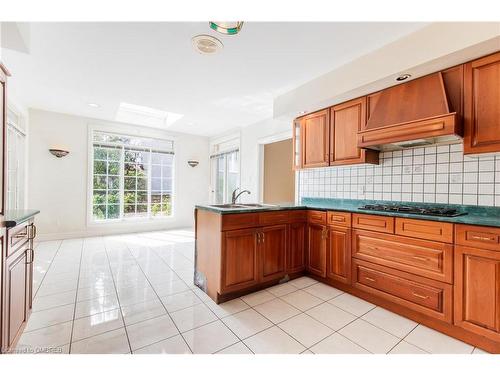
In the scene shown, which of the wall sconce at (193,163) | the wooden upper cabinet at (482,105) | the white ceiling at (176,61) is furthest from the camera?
the wall sconce at (193,163)

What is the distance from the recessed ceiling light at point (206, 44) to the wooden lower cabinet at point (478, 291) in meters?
2.61

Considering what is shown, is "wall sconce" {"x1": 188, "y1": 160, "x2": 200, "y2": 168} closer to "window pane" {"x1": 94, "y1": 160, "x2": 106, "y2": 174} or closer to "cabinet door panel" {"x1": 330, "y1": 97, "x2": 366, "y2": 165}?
"window pane" {"x1": 94, "y1": 160, "x2": 106, "y2": 174}

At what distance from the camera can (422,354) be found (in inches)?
59.2

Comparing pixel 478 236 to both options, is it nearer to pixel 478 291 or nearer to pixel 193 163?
pixel 478 291

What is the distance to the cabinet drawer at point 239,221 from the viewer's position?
218cm

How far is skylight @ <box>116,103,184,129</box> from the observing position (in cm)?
461

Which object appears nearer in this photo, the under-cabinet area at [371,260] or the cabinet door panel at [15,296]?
the cabinet door panel at [15,296]

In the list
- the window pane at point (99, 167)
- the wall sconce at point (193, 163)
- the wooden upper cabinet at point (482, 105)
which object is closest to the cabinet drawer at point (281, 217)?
the wooden upper cabinet at point (482, 105)

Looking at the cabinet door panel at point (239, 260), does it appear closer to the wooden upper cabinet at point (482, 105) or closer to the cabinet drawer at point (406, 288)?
the cabinet drawer at point (406, 288)

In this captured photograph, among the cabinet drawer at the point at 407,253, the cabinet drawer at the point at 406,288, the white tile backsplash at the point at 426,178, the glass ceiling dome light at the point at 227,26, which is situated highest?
the glass ceiling dome light at the point at 227,26

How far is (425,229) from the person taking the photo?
6.02ft

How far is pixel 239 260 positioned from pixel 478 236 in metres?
1.86
